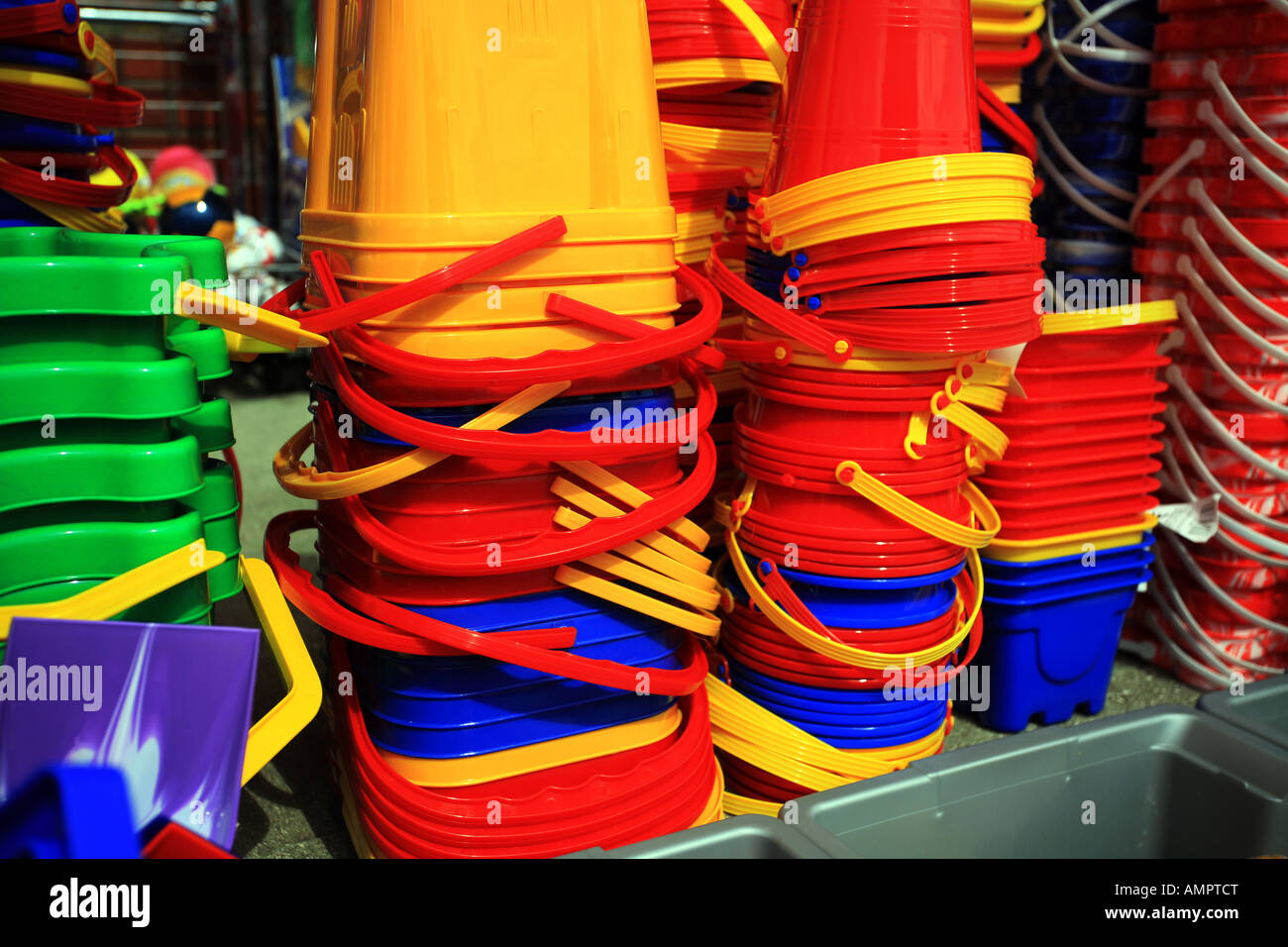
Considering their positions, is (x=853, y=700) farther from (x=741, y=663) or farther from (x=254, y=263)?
(x=254, y=263)

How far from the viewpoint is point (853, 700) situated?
126cm

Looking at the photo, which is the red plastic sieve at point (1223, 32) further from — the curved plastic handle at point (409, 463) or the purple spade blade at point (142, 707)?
the purple spade blade at point (142, 707)

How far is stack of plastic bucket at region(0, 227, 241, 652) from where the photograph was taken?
982 mm

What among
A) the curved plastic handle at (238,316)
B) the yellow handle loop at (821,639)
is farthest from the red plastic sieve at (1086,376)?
the curved plastic handle at (238,316)

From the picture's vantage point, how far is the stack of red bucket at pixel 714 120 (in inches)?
52.6

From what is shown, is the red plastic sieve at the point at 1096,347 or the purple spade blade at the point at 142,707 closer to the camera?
the purple spade blade at the point at 142,707

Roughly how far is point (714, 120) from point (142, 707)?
97 centimetres

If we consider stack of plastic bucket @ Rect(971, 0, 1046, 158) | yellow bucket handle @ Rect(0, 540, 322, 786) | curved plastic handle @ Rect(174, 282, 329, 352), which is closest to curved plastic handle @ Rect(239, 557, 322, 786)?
yellow bucket handle @ Rect(0, 540, 322, 786)

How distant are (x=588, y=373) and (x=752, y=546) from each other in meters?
0.37

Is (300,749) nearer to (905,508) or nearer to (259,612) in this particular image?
(259,612)

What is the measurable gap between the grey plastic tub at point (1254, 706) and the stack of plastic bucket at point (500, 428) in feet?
1.65

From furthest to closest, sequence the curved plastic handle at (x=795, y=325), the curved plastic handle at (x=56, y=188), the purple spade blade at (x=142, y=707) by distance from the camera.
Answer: the curved plastic handle at (x=56, y=188), the curved plastic handle at (x=795, y=325), the purple spade blade at (x=142, y=707)

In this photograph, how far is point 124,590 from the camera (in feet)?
3.21
